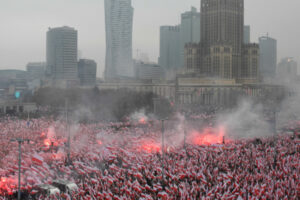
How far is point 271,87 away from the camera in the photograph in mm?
121125

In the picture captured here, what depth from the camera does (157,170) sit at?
27.8 metres

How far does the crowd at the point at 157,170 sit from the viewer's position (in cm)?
2297

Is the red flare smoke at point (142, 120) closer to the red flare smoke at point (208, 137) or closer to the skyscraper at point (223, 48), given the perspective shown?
the red flare smoke at point (208, 137)

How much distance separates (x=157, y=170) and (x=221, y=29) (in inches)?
4236

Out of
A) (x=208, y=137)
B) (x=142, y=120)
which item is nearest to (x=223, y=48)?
(x=142, y=120)

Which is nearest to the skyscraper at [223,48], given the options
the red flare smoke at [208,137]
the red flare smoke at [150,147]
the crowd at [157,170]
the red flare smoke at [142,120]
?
the red flare smoke at [142,120]

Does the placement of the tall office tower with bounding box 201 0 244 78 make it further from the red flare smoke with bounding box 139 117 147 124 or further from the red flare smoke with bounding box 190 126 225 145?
the red flare smoke with bounding box 190 126 225 145

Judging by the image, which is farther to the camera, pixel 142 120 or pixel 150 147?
pixel 142 120

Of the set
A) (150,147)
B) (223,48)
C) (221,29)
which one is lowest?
(150,147)

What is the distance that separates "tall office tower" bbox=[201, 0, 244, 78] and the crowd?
90.5 meters

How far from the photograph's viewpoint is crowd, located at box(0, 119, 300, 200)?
23.0 metres

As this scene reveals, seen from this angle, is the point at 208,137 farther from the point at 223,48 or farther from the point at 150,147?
the point at 223,48

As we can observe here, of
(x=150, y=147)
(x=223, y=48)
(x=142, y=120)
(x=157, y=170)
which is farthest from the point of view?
(x=223, y=48)

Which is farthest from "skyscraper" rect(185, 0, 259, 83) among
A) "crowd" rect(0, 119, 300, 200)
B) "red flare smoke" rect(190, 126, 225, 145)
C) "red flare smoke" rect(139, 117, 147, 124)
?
"crowd" rect(0, 119, 300, 200)
